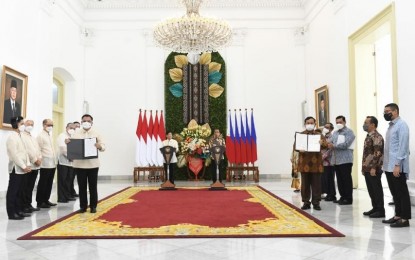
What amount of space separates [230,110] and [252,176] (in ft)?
7.39

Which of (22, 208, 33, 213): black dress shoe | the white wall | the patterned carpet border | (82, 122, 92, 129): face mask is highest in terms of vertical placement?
the white wall

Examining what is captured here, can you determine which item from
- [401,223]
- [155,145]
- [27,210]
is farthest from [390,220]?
[155,145]

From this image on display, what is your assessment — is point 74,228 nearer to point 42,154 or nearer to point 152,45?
point 42,154

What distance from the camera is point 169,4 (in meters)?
12.5

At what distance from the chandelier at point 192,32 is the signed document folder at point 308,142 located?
4106 millimetres

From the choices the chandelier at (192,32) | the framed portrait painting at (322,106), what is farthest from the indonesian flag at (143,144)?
the framed portrait painting at (322,106)

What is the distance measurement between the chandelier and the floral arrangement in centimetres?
304

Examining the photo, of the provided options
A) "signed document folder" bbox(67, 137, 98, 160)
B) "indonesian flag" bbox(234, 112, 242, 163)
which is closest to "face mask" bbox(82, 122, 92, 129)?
"signed document folder" bbox(67, 137, 98, 160)

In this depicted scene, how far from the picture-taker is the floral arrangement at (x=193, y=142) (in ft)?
36.7

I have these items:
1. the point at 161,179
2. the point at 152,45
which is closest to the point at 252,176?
the point at 161,179

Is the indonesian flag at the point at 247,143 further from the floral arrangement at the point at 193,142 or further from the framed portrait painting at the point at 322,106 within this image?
the framed portrait painting at the point at 322,106

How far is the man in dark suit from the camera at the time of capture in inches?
290

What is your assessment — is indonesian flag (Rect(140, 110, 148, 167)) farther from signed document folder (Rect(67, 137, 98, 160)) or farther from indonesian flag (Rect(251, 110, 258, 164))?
signed document folder (Rect(67, 137, 98, 160))

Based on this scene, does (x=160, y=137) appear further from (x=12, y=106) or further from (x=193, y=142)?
(x=12, y=106)
